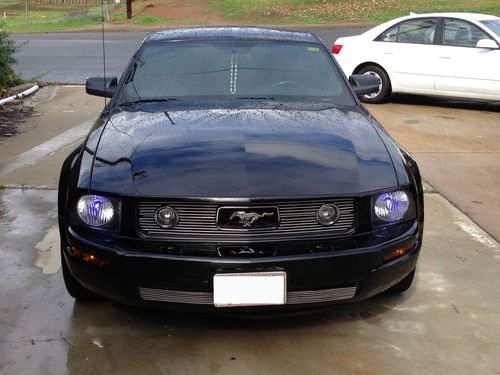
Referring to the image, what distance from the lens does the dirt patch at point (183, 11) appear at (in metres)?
31.4

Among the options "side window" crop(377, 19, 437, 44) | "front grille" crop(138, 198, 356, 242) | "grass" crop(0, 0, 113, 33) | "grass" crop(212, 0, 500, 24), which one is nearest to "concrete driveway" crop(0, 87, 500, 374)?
"front grille" crop(138, 198, 356, 242)

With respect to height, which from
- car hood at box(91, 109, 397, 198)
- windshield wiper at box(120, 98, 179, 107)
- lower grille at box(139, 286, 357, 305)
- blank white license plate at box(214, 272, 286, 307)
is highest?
windshield wiper at box(120, 98, 179, 107)

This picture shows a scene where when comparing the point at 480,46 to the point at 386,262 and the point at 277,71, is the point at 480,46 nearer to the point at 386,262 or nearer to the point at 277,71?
the point at 277,71

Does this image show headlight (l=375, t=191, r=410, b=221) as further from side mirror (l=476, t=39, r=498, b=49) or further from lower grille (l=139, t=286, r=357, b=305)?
side mirror (l=476, t=39, r=498, b=49)

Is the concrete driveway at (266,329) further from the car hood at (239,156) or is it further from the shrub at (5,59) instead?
the shrub at (5,59)

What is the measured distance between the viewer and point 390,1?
112 ft

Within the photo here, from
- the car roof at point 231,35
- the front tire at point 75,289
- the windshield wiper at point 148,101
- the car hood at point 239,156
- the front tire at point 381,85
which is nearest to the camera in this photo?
the car hood at point 239,156

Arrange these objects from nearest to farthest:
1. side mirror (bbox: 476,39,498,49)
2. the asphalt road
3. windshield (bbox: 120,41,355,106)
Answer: windshield (bbox: 120,41,355,106) < side mirror (bbox: 476,39,498,49) < the asphalt road

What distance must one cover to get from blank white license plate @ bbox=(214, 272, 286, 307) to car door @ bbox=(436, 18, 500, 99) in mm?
7727

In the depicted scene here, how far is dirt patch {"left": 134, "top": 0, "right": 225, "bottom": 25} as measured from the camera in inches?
1236

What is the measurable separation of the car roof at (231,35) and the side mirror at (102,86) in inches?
16.3

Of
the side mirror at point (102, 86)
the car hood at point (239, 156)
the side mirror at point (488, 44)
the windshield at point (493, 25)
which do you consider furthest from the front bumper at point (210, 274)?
the windshield at point (493, 25)

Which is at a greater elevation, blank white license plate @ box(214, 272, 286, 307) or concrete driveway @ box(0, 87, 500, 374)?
blank white license plate @ box(214, 272, 286, 307)

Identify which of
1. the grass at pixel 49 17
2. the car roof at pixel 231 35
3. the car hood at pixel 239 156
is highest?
the car roof at pixel 231 35
